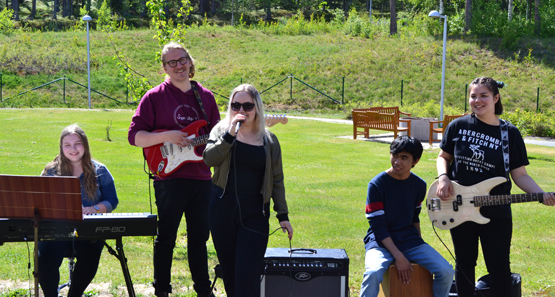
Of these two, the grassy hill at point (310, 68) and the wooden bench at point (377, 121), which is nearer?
the wooden bench at point (377, 121)

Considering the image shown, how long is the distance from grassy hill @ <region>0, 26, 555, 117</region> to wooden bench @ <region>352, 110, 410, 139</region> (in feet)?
31.8

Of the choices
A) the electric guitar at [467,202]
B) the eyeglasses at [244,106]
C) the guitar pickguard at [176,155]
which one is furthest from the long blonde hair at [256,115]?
the electric guitar at [467,202]

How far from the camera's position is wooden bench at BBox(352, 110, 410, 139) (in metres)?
16.7

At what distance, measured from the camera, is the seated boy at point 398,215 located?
3.93 meters

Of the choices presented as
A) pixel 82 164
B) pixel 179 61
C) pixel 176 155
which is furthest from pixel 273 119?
pixel 82 164

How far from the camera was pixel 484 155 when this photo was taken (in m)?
4.00

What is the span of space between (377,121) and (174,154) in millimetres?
13536

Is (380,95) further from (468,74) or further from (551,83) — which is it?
(551,83)

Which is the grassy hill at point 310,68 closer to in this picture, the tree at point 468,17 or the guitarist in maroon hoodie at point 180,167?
the tree at point 468,17

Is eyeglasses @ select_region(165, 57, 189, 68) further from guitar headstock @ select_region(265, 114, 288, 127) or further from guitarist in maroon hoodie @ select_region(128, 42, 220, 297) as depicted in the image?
guitar headstock @ select_region(265, 114, 288, 127)

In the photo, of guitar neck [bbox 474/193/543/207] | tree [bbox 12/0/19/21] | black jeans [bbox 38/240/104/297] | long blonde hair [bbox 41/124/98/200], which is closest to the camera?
guitar neck [bbox 474/193/543/207]

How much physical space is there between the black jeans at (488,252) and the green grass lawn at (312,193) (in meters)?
1.15

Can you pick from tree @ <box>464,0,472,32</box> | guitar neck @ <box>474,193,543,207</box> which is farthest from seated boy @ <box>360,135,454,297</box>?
tree @ <box>464,0,472,32</box>

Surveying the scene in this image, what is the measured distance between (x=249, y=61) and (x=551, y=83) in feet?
71.3
